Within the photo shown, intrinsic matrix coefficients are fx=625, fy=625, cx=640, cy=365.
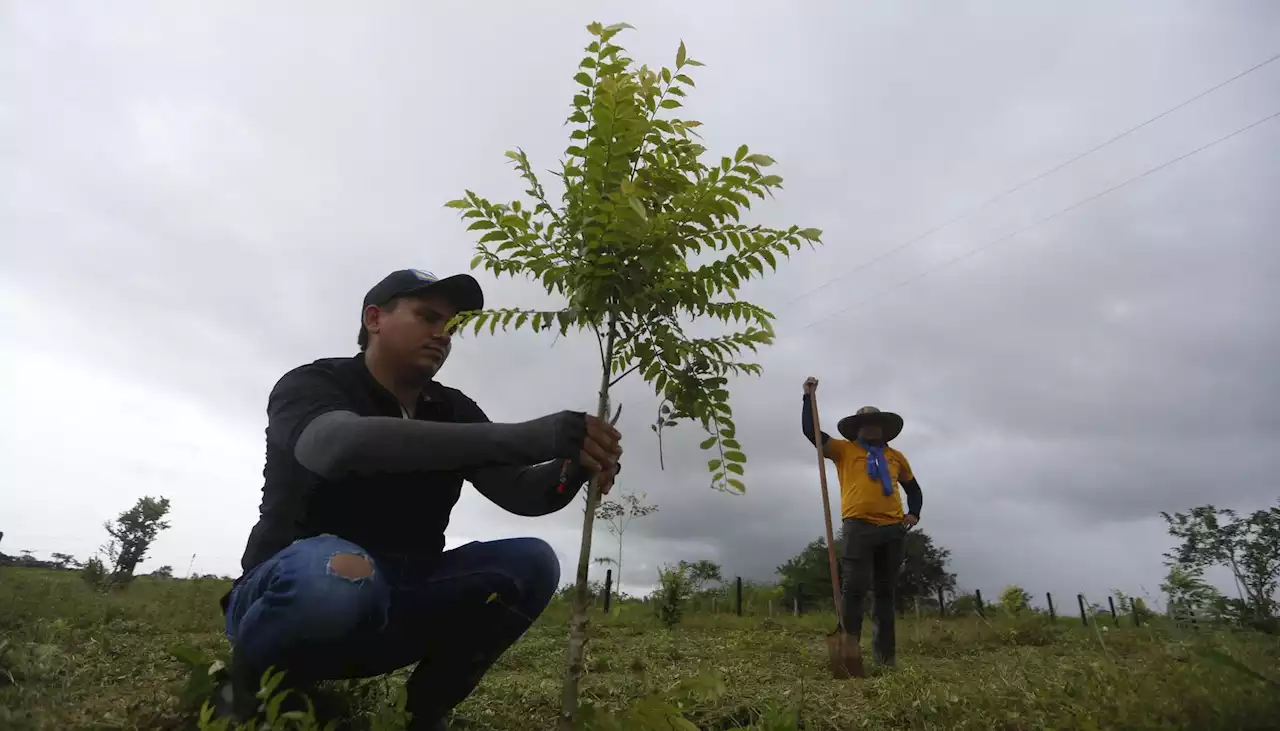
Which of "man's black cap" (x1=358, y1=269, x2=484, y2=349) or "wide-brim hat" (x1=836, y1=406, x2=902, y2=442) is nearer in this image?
"man's black cap" (x1=358, y1=269, x2=484, y2=349)

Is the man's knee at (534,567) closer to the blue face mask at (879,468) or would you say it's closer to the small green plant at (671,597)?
the blue face mask at (879,468)

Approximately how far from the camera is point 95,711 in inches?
94.8

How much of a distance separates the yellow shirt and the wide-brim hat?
0.25m

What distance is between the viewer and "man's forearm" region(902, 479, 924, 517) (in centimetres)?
630

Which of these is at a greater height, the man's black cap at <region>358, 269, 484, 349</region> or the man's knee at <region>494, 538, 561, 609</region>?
the man's black cap at <region>358, 269, 484, 349</region>

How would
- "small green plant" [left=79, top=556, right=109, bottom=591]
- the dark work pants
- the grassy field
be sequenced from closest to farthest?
the grassy field → the dark work pants → "small green plant" [left=79, top=556, right=109, bottom=591]

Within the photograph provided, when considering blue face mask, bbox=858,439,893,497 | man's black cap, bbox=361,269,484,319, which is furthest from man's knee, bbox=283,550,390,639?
blue face mask, bbox=858,439,893,497

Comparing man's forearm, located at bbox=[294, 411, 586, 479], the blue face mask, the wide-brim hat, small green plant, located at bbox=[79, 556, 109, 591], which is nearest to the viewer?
man's forearm, located at bbox=[294, 411, 586, 479]

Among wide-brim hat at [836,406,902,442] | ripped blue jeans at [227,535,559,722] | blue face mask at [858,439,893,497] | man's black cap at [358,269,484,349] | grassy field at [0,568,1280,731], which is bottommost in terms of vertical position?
grassy field at [0,568,1280,731]

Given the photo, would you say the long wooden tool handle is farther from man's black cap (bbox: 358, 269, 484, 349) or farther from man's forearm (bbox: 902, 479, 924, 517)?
man's black cap (bbox: 358, 269, 484, 349)

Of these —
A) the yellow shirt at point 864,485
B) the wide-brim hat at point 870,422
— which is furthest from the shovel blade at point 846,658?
the wide-brim hat at point 870,422

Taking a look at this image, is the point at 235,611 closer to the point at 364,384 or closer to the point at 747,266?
the point at 364,384

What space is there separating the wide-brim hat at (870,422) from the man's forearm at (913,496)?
1.66 feet

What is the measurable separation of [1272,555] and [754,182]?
10.6 m
